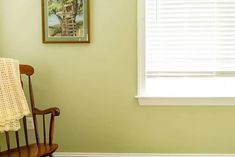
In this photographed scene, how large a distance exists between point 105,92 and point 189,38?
90 cm

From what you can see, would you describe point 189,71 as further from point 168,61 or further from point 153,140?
point 153,140

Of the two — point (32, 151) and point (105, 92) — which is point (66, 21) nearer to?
point (105, 92)

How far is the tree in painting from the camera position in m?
2.61

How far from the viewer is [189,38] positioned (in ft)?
8.66

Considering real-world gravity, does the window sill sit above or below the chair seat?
above

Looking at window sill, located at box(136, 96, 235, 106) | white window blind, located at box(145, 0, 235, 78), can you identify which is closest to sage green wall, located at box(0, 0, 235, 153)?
window sill, located at box(136, 96, 235, 106)

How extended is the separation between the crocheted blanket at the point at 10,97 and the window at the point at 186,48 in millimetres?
1042

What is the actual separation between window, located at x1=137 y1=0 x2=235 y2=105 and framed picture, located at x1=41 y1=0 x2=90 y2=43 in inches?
19.4

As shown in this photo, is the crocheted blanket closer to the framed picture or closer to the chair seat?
the chair seat

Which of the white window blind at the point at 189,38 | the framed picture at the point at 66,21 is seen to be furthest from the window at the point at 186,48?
the framed picture at the point at 66,21

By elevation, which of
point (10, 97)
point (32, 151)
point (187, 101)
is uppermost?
point (10, 97)

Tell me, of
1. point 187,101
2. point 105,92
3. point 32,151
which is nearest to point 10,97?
point 32,151

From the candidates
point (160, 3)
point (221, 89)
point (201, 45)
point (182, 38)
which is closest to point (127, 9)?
point (160, 3)

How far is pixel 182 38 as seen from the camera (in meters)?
2.64
